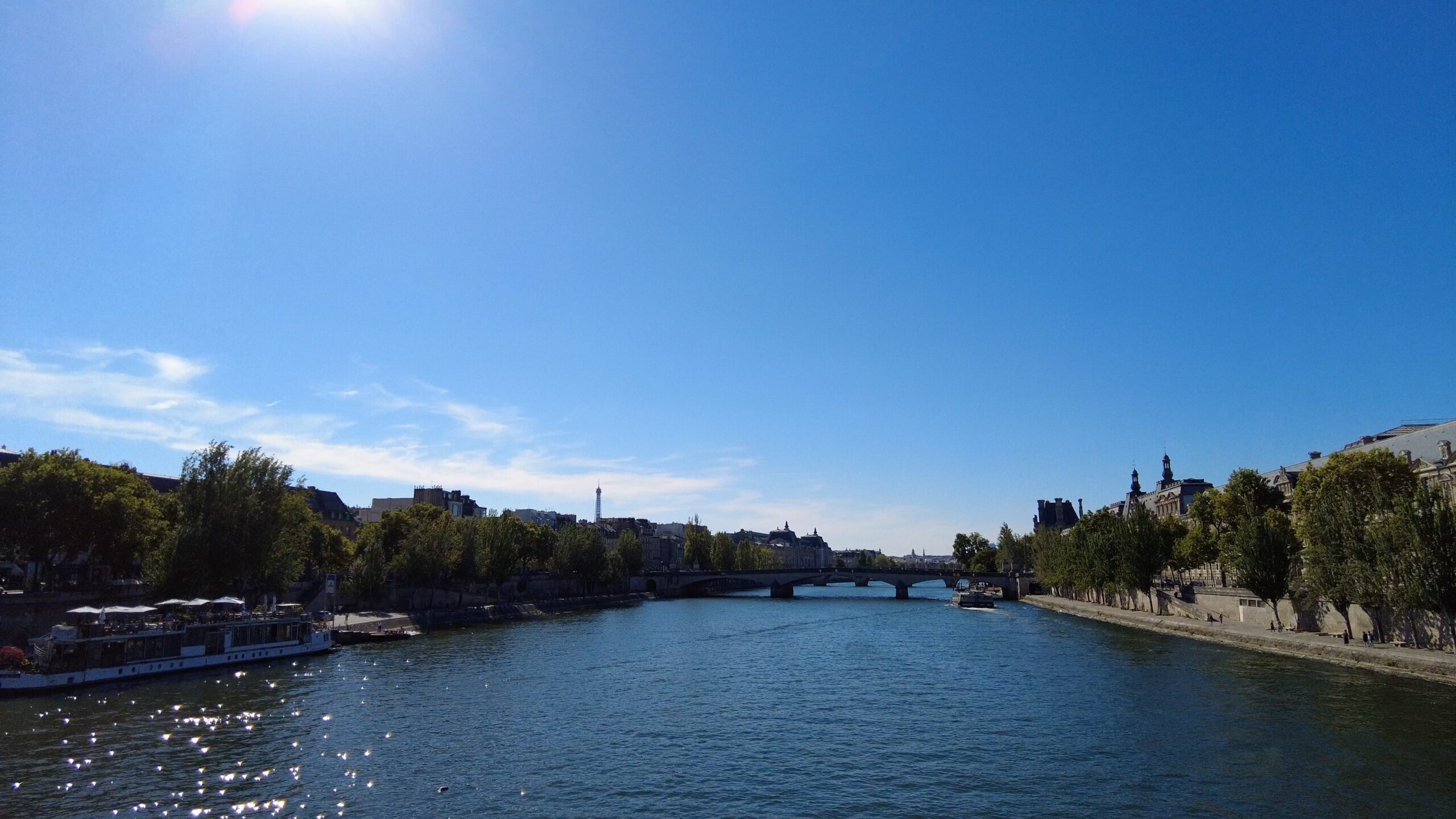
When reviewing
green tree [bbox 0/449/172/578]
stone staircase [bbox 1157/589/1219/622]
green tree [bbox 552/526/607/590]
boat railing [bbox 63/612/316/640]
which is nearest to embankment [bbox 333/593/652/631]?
green tree [bbox 552/526/607/590]

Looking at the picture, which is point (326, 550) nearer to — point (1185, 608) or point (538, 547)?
point (538, 547)

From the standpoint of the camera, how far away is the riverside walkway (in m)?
43.7

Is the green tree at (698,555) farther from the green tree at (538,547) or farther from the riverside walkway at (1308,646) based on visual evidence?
the riverside walkway at (1308,646)

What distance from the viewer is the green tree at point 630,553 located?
480 ft

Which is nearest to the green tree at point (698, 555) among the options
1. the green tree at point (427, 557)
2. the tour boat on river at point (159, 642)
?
the green tree at point (427, 557)

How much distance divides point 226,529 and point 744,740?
47426mm

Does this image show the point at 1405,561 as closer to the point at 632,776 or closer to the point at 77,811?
the point at 632,776

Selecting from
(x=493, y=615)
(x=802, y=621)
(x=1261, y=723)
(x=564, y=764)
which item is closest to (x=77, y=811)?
(x=564, y=764)

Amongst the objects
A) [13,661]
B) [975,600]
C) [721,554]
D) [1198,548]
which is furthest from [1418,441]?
[721,554]

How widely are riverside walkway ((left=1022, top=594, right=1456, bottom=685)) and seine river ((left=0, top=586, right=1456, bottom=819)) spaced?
218cm

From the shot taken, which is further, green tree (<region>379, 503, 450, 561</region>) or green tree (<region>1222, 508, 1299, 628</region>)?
green tree (<region>379, 503, 450, 561</region>)

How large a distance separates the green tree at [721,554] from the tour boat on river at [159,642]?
413 feet

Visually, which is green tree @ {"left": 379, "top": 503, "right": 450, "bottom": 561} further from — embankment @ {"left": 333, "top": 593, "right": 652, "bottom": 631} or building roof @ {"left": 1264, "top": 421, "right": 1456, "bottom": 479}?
building roof @ {"left": 1264, "top": 421, "right": 1456, "bottom": 479}

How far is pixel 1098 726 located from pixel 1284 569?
1549 inches
